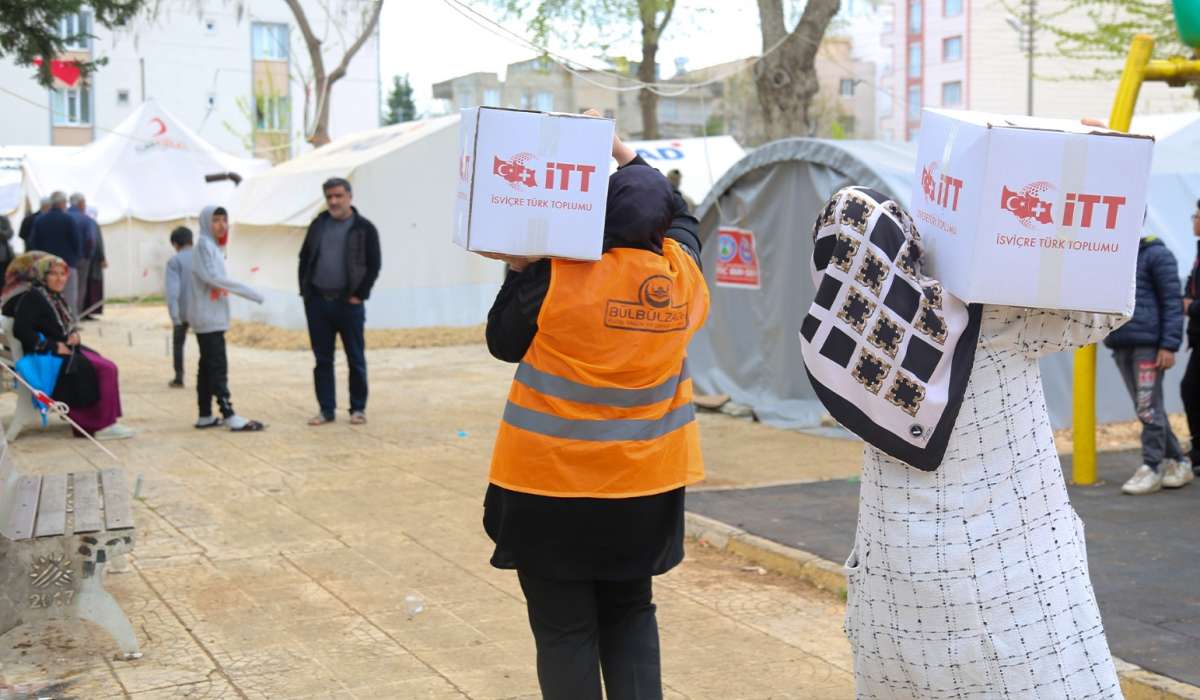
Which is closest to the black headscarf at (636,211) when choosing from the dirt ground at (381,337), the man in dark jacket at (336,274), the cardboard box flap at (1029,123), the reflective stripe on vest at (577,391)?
→ the reflective stripe on vest at (577,391)

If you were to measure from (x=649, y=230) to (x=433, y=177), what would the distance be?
15960 millimetres

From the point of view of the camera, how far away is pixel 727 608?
18.9 ft

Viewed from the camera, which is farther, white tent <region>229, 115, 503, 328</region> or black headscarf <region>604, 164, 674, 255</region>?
white tent <region>229, 115, 503, 328</region>

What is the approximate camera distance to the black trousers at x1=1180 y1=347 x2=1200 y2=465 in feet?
27.5

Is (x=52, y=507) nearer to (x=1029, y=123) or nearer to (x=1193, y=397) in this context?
(x=1029, y=123)

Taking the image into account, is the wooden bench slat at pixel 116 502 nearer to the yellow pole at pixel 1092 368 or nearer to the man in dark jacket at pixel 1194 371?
the yellow pole at pixel 1092 368

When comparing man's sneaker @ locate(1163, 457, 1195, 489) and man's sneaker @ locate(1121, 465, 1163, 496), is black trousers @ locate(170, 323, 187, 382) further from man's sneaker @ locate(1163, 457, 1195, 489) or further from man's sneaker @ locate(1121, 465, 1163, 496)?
man's sneaker @ locate(1163, 457, 1195, 489)

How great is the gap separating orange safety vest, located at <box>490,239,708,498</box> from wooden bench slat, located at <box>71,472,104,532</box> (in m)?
2.35

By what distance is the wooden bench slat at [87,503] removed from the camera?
4.96m

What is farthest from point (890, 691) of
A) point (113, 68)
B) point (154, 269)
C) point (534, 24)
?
point (113, 68)

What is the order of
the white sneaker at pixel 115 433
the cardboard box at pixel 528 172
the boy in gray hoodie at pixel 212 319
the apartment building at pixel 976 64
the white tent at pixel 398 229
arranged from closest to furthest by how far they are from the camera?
1. the cardboard box at pixel 528 172
2. the white sneaker at pixel 115 433
3. the boy in gray hoodie at pixel 212 319
4. the white tent at pixel 398 229
5. the apartment building at pixel 976 64

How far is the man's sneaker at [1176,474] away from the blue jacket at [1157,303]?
717mm

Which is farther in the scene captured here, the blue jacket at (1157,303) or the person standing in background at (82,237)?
the person standing in background at (82,237)

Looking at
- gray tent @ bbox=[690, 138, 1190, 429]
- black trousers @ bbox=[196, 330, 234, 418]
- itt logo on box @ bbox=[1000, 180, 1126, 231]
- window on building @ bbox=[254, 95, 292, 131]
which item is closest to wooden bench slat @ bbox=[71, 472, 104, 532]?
itt logo on box @ bbox=[1000, 180, 1126, 231]
